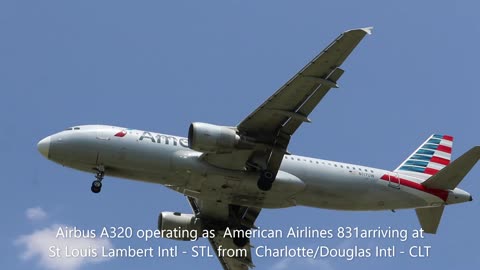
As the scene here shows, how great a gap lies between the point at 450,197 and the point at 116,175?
70.5ft

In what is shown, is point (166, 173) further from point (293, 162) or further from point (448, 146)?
point (448, 146)

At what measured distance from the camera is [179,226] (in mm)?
55812

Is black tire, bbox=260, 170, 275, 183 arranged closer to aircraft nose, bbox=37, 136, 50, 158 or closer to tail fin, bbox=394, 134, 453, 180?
tail fin, bbox=394, 134, 453, 180

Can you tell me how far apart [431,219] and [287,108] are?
14235 millimetres

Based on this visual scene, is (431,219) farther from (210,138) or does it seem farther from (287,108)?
(210,138)

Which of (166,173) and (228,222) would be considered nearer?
(166,173)

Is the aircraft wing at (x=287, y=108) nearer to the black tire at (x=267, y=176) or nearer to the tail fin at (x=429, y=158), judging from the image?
the black tire at (x=267, y=176)

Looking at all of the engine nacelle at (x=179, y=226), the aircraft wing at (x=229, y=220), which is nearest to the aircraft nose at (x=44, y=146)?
the engine nacelle at (x=179, y=226)

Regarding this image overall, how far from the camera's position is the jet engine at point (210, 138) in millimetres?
45406

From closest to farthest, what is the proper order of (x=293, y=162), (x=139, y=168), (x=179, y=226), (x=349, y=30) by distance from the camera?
(x=349, y=30)
(x=139, y=168)
(x=293, y=162)
(x=179, y=226)

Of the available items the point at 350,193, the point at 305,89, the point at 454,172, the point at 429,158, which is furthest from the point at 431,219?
the point at 305,89

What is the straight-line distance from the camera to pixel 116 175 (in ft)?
157

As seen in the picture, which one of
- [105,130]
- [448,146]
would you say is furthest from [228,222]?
[448,146]

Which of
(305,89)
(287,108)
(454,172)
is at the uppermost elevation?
(305,89)
